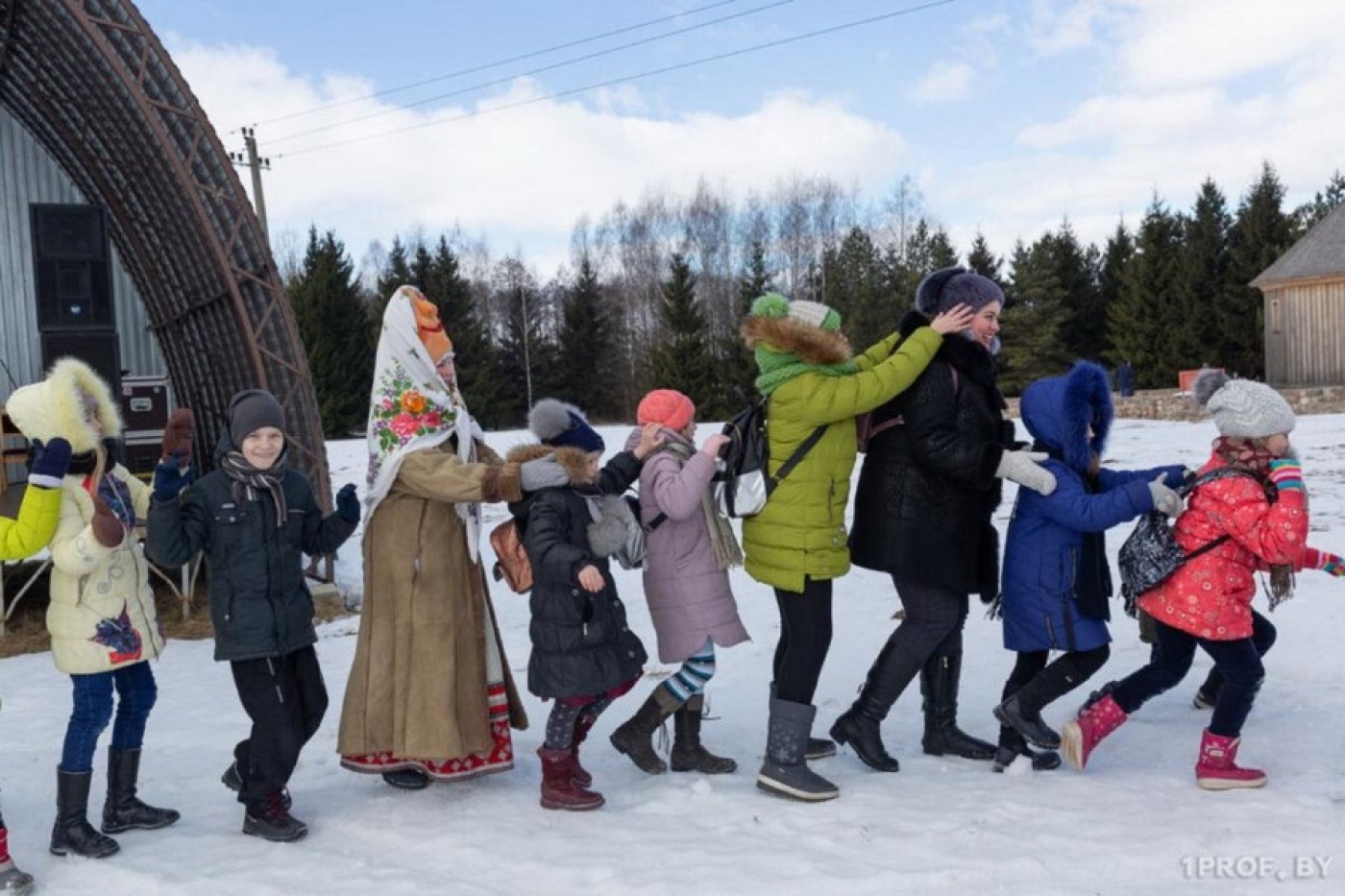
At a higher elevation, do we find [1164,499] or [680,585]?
[1164,499]

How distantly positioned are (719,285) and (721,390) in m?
13.5

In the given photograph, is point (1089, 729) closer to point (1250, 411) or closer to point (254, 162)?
point (1250, 411)

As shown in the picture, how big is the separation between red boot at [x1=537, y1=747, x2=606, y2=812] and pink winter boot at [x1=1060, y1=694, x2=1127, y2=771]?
5.42 ft

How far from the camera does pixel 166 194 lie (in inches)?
356

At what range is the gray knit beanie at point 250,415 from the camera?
3.51 m

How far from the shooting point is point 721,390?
33000 millimetres

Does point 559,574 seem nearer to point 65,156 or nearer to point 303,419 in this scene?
point 303,419

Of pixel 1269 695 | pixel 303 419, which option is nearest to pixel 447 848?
pixel 1269 695

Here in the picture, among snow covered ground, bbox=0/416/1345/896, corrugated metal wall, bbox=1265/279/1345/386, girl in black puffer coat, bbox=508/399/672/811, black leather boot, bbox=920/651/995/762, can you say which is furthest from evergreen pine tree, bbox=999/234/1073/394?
girl in black puffer coat, bbox=508/399/672/811

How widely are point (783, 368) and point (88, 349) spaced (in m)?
8.76

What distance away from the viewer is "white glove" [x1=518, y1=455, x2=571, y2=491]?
11.8 feet

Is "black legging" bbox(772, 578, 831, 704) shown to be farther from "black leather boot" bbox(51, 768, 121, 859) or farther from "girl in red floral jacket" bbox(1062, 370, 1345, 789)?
"black leather boot" bbox(51, 768, 121, 859)

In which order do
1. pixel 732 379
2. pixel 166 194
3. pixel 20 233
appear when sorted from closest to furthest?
pixel 166 194 < pixel 20 233 < pixel 732 379

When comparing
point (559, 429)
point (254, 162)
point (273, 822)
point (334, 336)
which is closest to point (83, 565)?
point (273, 822)
